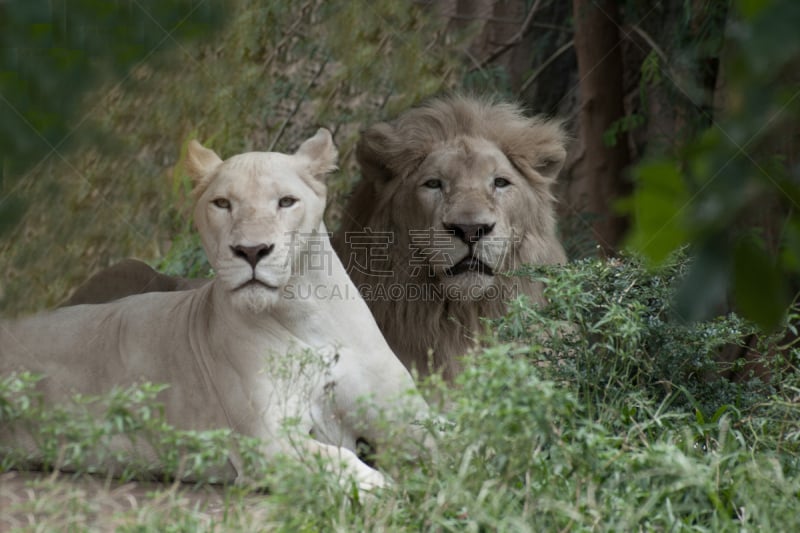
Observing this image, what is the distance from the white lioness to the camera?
3.45 meters

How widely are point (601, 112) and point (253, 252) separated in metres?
4.53

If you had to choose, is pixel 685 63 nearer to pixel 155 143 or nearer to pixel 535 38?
pixel 535 38

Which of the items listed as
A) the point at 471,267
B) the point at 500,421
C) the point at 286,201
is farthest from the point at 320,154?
the point at 500,421

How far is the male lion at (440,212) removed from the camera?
182 inches

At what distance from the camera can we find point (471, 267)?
174 inches

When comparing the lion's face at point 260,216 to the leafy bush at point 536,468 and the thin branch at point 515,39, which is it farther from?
the thin branch at point 515,39

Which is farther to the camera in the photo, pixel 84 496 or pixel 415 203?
pixel 415 203

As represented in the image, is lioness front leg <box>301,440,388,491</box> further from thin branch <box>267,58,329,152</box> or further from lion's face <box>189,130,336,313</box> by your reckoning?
thin branch <box>267,58,329,152</box>

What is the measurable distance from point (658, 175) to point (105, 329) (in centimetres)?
317

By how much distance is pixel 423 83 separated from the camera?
22.9 ft

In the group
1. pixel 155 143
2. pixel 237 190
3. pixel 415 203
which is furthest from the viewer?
pixel 155 143

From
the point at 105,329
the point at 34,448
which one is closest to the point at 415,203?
the point at 105,329

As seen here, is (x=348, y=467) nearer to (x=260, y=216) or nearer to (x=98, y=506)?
(x=98, y=506)

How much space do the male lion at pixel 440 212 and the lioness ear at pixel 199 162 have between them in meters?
1.09
